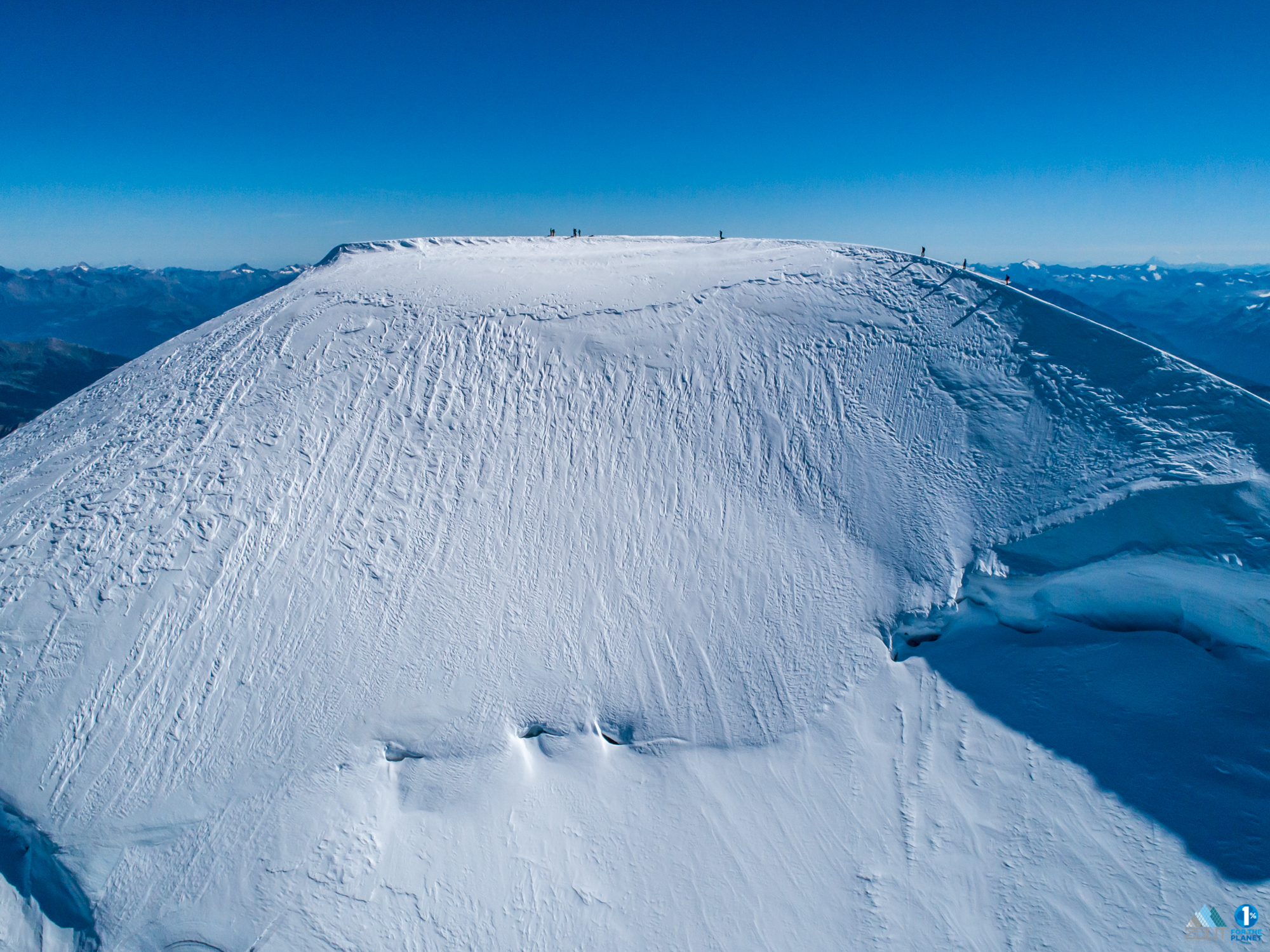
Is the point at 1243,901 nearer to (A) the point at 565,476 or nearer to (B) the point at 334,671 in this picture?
(A) the point at 565,476

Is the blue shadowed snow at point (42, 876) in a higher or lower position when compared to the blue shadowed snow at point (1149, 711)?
lower

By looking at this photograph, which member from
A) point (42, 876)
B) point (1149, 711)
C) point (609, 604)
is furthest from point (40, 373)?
point (1149, 711)

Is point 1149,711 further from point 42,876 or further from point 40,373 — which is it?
point 40,373

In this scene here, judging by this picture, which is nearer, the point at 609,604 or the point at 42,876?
the point at 42,876

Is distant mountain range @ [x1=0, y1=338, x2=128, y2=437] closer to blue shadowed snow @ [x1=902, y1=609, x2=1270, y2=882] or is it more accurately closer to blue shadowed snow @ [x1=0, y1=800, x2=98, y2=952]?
blue shadowed snow @ [x1=0, y1=800, x2=98, y2=952]

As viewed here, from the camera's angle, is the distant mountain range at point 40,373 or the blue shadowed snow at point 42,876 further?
the distant mountain range at point 40,373

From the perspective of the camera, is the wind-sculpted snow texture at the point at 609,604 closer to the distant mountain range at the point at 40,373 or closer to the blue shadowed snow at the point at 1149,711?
the blue shadowed snow at the point at 1149,711

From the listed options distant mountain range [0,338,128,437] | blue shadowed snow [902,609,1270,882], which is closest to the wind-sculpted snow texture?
blue shadowed snow [902,609,1270,882]

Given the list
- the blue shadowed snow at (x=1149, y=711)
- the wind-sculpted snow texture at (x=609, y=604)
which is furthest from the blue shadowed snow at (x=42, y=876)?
the blue shadowed snow at (x=1149, y=711)
